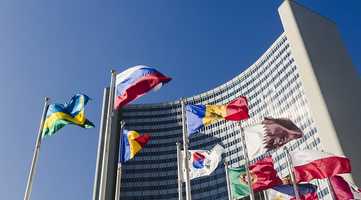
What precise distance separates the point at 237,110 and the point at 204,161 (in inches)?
155

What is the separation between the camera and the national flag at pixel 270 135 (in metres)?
25.5

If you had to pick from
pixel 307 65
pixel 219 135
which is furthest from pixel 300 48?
pixel 219 135

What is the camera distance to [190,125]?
26.3 m

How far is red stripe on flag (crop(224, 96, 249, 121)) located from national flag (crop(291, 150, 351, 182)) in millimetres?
4762

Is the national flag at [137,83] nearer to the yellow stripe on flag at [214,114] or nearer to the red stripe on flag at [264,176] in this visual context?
the yellow stripe on flag at [214,114]

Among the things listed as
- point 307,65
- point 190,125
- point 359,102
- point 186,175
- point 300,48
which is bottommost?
point 186,175

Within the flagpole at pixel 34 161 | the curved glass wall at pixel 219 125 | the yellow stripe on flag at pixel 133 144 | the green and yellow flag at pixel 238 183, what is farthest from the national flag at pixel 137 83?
the curved glass wall at pixel 219 125

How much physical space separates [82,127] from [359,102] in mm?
87427

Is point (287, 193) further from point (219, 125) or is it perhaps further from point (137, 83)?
point (219, 125)

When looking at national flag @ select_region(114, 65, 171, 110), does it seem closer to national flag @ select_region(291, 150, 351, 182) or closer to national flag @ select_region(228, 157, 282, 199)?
national flag @ select_region(228, 157, 282, 199)

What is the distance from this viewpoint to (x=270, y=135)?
25531 millimetres

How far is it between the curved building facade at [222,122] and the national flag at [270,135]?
3392 inches

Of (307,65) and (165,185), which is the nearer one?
(307,65)

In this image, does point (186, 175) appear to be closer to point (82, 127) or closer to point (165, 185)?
point (82, 127)
